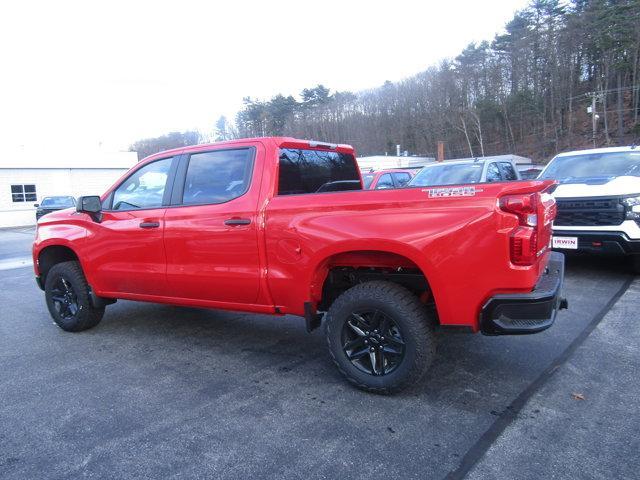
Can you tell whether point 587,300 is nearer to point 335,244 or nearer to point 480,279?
point 480,279

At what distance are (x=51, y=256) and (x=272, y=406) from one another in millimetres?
3647

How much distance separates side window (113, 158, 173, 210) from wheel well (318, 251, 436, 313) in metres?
1.89

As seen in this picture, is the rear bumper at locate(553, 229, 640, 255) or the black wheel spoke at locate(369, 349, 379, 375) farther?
the rear bumper at locate(553, 229, 640, 255)

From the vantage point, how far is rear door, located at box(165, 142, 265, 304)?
381 centimetres

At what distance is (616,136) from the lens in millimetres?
48156

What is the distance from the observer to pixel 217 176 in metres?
4.12

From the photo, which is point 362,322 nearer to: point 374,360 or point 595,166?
point 374,360

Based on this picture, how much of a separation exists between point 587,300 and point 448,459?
159 inches

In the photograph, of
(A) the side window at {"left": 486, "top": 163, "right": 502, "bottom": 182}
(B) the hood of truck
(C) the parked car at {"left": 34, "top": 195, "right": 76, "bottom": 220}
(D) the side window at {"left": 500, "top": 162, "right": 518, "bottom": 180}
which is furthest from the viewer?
(C) the parked car at {"left": 34, "top": 195, "right": 76, "bottom": 220}

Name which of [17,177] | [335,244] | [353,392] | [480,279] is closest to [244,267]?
[335,244]

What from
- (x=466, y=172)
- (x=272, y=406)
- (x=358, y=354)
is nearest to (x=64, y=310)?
(x=272, y=406)

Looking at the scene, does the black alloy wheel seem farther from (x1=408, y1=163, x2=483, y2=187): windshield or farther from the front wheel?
(x1=408, y1=163, x2=483, y2=187): windshield

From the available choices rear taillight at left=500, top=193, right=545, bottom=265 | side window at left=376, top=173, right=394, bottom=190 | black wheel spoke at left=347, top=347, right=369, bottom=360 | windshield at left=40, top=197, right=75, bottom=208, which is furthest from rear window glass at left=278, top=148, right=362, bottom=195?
windshield at left=40, top=197, right=75, bottom=208

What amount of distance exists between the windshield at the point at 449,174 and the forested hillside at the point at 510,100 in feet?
124
